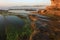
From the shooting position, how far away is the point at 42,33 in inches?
105

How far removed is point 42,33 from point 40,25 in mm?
175

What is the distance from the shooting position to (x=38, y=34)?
8.72 feet

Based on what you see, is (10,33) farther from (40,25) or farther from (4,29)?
(40,25)

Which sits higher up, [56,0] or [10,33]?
[10,33]

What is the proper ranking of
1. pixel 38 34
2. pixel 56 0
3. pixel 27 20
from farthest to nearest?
1. pixel 56 0
2. pixel 27 20
3. pixel 38 34

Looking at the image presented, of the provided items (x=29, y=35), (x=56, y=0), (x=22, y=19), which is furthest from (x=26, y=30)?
(x=56, y=0)

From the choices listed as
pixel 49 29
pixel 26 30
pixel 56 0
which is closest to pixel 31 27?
pixel 26 30

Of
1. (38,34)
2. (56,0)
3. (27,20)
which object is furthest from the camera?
(56,0)

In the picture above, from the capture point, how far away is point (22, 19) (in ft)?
9.72

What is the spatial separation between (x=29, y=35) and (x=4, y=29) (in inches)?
14.8

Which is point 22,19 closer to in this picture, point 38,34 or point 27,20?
point 27,20

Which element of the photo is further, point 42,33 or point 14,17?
point 14,17

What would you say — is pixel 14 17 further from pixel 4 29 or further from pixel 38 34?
pixel 38 34

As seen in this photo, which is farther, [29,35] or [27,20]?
[27,20]
